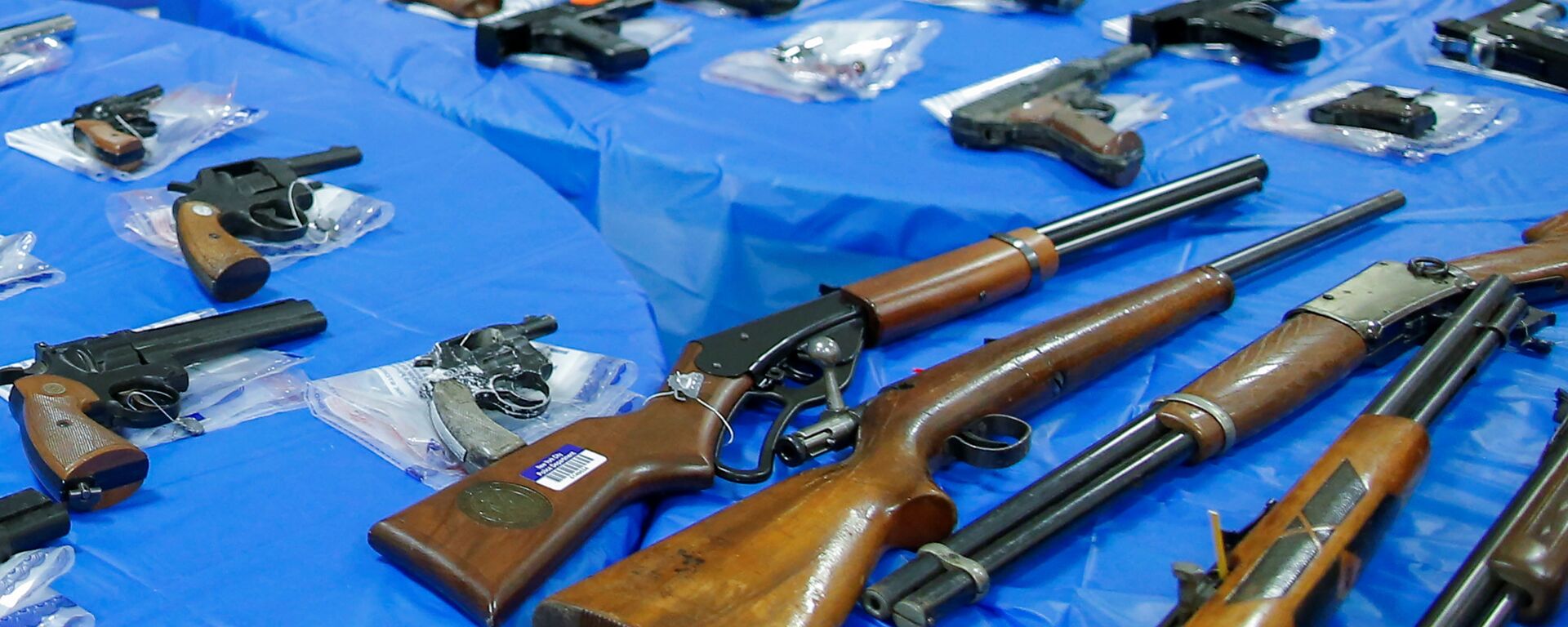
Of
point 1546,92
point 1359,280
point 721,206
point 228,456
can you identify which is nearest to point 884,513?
point 228,456

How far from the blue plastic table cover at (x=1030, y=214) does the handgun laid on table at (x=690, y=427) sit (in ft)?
0.12

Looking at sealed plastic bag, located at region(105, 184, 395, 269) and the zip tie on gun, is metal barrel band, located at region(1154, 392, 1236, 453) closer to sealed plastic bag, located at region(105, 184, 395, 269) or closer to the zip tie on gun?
the zip tie on gun

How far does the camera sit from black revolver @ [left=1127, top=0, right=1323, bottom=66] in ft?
8.77

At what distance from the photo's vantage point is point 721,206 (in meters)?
2.19

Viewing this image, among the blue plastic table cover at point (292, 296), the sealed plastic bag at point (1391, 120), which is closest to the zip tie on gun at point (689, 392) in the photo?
the blue plastic table cover at point (292, 296)

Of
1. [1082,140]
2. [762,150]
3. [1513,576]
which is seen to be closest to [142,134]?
[762,150]

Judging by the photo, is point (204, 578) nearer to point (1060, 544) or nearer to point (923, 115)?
point (1060, 544)

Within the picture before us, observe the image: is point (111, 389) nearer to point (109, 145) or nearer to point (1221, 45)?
point (109, 145)

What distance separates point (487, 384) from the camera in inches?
56.6

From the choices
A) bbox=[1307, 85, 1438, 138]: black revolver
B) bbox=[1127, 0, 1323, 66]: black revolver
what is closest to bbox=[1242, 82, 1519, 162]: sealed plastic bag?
bbox=[1307, 85, 1438, 138]: black revolver

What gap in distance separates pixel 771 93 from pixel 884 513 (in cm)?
148

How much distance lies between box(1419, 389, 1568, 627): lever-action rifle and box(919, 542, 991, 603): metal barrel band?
368 mm

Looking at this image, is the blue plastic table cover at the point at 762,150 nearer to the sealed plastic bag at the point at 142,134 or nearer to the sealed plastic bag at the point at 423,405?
the sealed plastic bag at the point at 142,134

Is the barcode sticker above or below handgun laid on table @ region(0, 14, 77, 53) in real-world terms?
below
